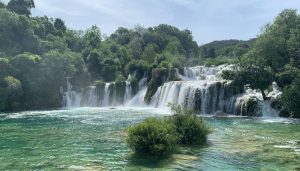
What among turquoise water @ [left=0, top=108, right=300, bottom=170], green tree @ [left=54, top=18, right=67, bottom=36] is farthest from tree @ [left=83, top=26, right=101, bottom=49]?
turquoise water @ [left=0, top=108, right=300, bottom=170]

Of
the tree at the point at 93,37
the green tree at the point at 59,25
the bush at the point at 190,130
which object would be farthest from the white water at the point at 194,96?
the green tree at the point at 59,25

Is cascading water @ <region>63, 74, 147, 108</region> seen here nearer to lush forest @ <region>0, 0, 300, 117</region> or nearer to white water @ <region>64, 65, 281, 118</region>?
white water @ <region>64, 65, 281, 118</region>

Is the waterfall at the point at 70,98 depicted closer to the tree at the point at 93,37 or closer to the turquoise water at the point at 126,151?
the turquoise water at the point at 126,151

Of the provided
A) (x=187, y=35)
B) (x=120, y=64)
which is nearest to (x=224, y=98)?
(x=120, y=64)

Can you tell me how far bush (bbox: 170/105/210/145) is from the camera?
73.5 ft

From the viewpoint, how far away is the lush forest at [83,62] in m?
44.1

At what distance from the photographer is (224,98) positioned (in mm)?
45469

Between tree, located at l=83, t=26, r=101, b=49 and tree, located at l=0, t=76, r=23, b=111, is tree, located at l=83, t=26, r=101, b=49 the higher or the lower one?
the higher one

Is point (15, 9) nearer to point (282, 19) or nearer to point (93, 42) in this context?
point (93, 42)

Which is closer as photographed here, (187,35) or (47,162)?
(47,162)

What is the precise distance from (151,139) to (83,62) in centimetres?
5447

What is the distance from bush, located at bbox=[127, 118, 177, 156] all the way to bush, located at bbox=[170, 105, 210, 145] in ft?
8.70

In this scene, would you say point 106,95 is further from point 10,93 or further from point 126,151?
point 126,151

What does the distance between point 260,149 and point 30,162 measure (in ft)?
39.7
